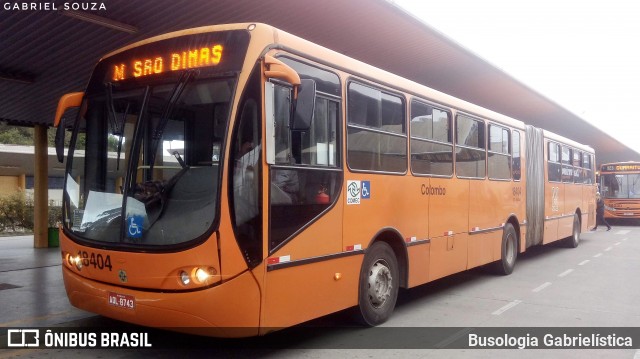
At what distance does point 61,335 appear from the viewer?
6.03 metres

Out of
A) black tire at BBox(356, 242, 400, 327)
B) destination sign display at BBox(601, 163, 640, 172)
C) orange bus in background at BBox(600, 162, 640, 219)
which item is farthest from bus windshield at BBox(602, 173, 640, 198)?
black tire at BBox(356, 242, 400, 327)

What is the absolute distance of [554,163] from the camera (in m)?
14.1

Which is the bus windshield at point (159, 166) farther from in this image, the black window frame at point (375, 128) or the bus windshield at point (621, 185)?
the bus windshield at point (621, 185)

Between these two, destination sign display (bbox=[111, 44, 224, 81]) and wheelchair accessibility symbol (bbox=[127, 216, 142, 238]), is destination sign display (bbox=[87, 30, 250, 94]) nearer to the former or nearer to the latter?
destination sign display (bbox=[111, 44, 224, 81])

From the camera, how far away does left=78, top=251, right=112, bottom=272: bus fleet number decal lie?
4883mm

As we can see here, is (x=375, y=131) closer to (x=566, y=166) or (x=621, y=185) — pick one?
(x=566, y=166)

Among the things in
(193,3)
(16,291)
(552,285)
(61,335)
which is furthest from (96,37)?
(552,285)

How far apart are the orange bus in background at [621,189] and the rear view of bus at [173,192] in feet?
93.6

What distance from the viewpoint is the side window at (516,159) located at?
36.7 feet

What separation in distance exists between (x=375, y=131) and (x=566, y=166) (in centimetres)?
1078

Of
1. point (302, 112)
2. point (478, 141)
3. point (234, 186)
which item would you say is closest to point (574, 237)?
point (478, 141)

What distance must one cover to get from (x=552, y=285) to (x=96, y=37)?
9466 mm

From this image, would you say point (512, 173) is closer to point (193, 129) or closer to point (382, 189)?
point (382, 189)

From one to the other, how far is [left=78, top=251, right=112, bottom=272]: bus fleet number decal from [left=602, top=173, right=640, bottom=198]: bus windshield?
95.8 ft
